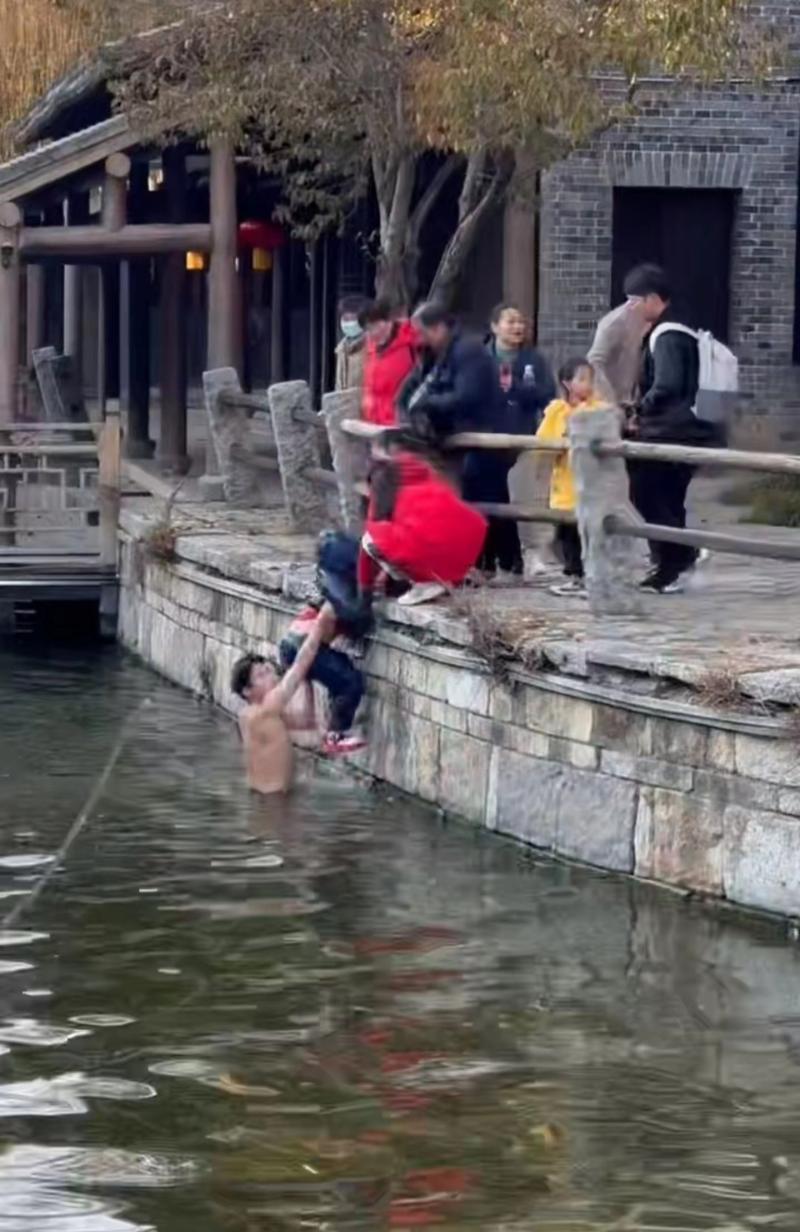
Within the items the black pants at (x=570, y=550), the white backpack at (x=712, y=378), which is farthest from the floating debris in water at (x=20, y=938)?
the white backpack at (x=712, y=378)

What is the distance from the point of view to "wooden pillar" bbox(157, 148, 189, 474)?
2103 centimetres

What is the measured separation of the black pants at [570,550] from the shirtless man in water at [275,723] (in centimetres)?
120

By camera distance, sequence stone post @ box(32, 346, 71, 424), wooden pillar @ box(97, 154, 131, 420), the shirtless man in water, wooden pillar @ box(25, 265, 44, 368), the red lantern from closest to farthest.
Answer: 1. the shirtless man in water
2. wooden pillar @ box(97, 154, 131, 420)
3. the red lantern
4. stone post @ box(32, 346, 71, 424)
5. wooden pillar @ box(25, 265, 44, 368)

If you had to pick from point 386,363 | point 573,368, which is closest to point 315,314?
point 386,363

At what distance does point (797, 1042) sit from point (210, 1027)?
1688 millimetres

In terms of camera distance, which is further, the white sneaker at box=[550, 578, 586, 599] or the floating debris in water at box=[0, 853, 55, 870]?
the white sneaker at box=[550, 578, 586, 599]

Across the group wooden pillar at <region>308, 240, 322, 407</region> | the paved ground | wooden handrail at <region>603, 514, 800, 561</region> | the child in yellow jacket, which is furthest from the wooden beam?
wooden handrail at <region>603, 514, 800, 561</region>

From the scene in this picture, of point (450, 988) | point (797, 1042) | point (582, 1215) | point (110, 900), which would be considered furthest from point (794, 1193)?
point (110, 900)

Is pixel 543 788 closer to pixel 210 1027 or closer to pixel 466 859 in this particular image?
pixel 466 859

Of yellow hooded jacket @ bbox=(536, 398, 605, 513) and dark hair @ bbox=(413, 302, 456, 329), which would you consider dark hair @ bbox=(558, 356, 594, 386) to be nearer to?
yellow hooded jacket @ bbox=(536, 398, 605, 513)

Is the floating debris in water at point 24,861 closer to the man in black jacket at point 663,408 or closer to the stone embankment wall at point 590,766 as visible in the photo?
the stone embankment wall at point 590,766

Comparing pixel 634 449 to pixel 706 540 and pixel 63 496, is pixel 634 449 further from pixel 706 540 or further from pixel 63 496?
pixel 63 496

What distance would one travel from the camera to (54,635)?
1753 centimetres

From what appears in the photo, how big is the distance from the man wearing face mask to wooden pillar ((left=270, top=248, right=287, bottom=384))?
35.8 ft
